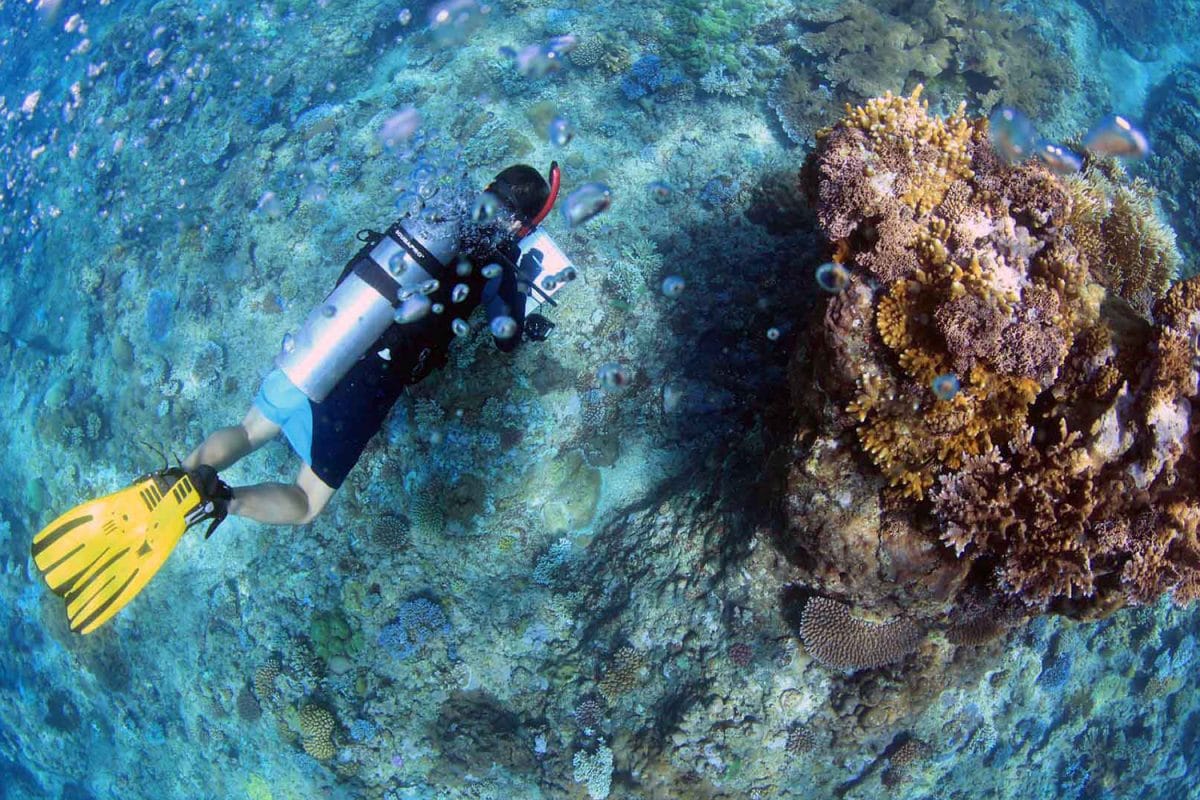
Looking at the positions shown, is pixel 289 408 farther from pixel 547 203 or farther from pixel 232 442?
pixel 547 203

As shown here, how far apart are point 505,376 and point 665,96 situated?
4.64 meters

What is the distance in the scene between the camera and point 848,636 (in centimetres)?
475

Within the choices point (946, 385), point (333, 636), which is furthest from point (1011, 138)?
point (333, 636)

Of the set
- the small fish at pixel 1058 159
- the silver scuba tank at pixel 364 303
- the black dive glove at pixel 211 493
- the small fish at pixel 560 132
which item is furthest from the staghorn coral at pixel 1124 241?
the black dive glove at pixel 211 493

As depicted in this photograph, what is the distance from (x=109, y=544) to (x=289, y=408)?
5.01 ft

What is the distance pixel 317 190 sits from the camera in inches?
339

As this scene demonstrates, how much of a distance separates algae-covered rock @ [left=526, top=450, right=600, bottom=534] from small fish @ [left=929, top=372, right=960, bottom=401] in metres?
3.35

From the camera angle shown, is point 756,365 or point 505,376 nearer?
point 756,365

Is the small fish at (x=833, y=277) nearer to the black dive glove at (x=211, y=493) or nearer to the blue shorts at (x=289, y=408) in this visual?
the blue shorts at (x=289, y=408)

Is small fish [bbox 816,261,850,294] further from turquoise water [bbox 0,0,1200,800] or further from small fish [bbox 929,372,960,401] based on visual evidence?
small fish [bbox 929,372,960,401]

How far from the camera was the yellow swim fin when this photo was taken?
4.48m

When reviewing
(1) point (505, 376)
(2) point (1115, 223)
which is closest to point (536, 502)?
(1) point (505, 376)

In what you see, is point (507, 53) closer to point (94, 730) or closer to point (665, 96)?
point (665, 96)

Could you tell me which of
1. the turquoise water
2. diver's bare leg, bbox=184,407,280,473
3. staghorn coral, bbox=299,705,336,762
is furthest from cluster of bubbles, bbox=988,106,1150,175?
staghorn coral, bbox=299,705,336,762
